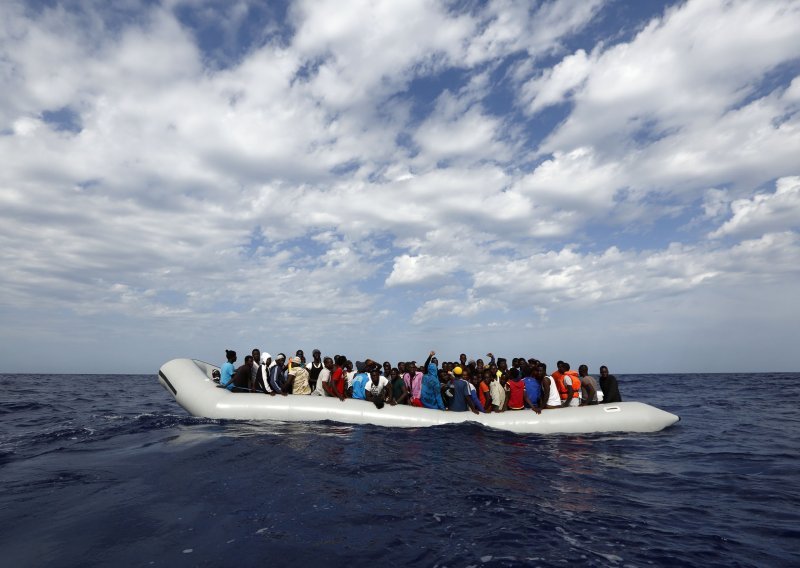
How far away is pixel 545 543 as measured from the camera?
4.23 metres

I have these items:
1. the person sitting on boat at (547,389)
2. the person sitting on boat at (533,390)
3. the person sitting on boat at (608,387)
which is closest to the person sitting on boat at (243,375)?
the person sitting on boat at (533,390)

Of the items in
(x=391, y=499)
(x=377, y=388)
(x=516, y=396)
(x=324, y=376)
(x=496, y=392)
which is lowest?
(x=391, y=499)

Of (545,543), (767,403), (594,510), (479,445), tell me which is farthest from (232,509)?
(767,403)

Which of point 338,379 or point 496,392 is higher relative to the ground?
point 338,379

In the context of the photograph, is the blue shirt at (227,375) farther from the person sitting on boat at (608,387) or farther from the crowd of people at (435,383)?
the person sitting on boat at (608,387)

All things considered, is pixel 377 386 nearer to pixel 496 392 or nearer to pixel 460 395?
pixel 460 395

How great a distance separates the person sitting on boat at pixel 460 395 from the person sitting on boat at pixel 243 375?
5468 mm

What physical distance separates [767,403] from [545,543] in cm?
2173

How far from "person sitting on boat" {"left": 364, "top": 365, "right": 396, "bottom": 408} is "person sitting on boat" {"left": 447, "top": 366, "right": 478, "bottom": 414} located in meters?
1.52

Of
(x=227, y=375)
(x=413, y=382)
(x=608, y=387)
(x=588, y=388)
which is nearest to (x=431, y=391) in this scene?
(x=413, y=382)

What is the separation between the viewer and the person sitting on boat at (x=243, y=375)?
11795mm

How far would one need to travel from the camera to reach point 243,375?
11.8 meters

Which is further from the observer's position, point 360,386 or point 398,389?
point 360,386

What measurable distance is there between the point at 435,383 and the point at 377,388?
150 cm
